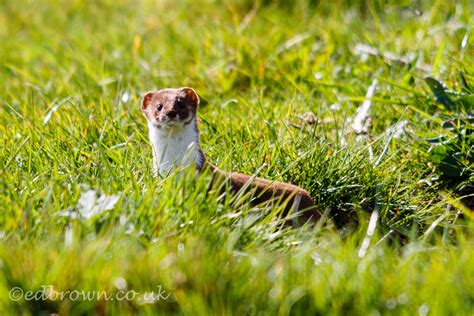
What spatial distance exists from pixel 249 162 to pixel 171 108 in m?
0.51

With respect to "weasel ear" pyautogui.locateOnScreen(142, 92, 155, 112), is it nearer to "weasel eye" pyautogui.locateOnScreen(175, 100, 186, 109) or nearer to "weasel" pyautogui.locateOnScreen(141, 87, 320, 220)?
"weasel" pyautogui.locateOnScreen(141, 87, 320, 220)

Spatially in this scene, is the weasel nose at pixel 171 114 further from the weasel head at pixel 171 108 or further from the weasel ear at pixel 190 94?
the weasel ear at pixel 190 94

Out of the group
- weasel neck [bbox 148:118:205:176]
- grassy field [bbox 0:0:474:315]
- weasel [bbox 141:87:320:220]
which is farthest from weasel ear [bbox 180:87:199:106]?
grassy field [bbox 0:0:474:315]

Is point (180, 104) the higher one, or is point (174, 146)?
point (180, 104)

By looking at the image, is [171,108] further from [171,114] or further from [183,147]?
[183,147]

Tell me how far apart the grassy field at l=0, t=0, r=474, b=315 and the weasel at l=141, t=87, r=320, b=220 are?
0.09 meters

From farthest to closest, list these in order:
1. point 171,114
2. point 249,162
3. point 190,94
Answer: point 249,162 < point 190,94 < point 171,114

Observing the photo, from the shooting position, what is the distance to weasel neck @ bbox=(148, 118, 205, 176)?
12.7 feet

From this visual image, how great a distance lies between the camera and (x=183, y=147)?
3.91m

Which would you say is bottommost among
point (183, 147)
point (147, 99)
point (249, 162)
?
point (249, 162)

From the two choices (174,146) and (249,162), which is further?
(249,162)

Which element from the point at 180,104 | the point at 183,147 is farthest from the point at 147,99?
the point at 183,147

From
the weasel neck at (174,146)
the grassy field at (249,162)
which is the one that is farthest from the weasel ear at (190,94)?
the grassy field at (249,162)

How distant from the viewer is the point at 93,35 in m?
7.15
